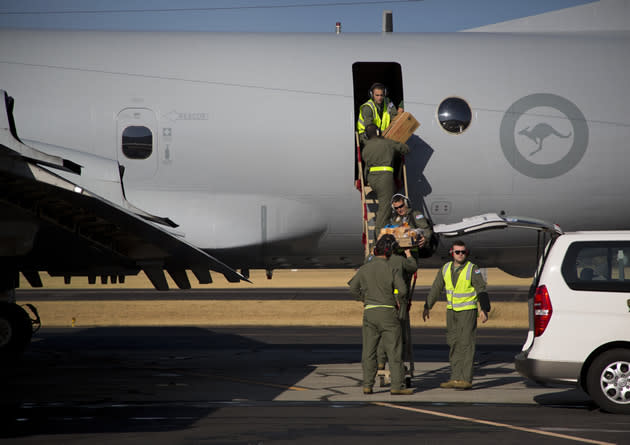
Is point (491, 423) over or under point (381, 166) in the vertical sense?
under

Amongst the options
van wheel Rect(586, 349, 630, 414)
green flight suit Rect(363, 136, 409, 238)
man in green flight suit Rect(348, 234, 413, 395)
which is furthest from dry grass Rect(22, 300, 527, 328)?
van wheel Rect(586, 349, 630, 414)

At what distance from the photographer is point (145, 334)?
2200 cm

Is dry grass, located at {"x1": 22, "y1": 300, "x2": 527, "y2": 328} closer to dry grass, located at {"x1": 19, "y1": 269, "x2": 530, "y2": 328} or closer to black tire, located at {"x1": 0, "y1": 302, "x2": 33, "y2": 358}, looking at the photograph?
dry grass, located at {"x1": 19, "y1": 269, "x2": 530, "y2": 328}

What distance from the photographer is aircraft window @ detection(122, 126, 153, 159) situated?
13.2 meters

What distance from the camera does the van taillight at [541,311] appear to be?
33.6 ft

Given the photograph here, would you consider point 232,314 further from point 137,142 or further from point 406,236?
point 406,236

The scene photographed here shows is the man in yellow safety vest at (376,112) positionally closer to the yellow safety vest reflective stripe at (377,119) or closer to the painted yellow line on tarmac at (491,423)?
the yellow safety vest reflective stripe at (377,119)

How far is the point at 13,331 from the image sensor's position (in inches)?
596

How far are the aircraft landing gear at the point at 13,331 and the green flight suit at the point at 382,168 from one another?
713 cm

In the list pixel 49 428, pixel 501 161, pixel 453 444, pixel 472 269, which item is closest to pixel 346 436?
pixel 453 444

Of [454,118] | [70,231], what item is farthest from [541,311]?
[70,231]

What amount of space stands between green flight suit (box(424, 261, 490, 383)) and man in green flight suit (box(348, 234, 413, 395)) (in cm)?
77

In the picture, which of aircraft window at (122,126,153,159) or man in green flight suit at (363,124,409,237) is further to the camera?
aircraft window at (122,126,153,159)

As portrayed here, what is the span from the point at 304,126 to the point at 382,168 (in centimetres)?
154
